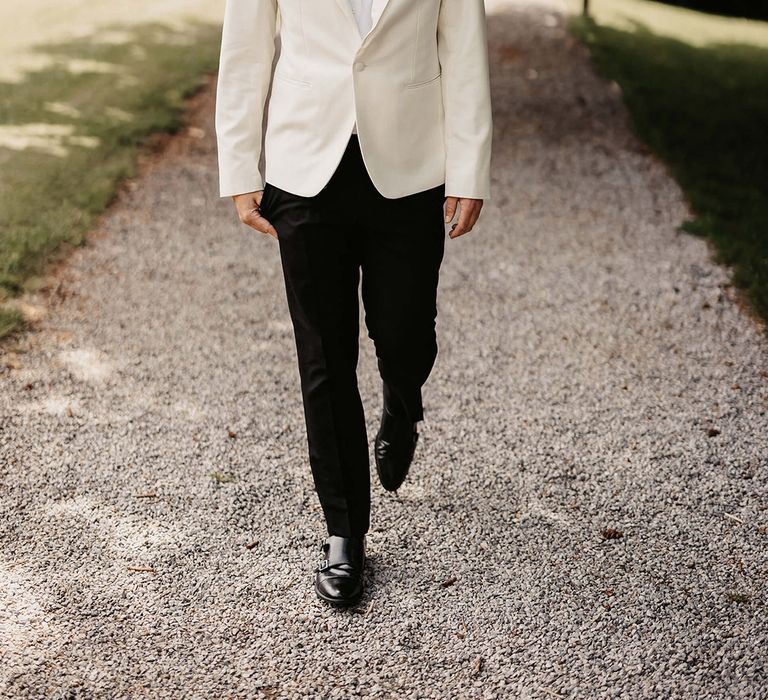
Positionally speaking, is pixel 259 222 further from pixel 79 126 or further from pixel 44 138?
pixel 79 126

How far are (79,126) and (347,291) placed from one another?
704cm

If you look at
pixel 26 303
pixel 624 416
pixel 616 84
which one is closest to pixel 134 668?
pixel 624 416

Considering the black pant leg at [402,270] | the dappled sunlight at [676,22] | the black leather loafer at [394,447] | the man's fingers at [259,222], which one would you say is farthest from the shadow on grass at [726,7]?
the man's fingers at [259,222]

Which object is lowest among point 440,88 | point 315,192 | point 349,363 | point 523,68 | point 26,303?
point 523,68

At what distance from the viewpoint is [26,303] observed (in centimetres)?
543

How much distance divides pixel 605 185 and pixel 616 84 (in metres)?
4.30

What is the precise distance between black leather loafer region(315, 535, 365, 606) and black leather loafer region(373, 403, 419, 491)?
1.62 ft

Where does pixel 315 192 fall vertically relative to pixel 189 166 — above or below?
above

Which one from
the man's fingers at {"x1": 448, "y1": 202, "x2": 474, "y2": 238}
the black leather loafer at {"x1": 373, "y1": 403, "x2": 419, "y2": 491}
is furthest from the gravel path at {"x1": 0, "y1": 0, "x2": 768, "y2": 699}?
the man's fingers at {"x1": 448, "y1": 202, "x2": 474, "y2": 238}

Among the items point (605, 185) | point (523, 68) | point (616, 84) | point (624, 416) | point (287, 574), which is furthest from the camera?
point (523, 68)

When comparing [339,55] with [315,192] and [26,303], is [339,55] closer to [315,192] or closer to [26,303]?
[315,192]

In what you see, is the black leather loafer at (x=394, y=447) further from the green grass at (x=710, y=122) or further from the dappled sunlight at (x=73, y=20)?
the dappled sunlight at (x=73, y=20)

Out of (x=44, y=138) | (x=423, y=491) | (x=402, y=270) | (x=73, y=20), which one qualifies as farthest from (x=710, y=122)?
(x=73, y=20)

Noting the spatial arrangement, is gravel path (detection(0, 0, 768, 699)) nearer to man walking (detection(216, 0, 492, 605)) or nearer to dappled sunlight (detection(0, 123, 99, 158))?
man walking (detection(216, 0, 492, 605))
